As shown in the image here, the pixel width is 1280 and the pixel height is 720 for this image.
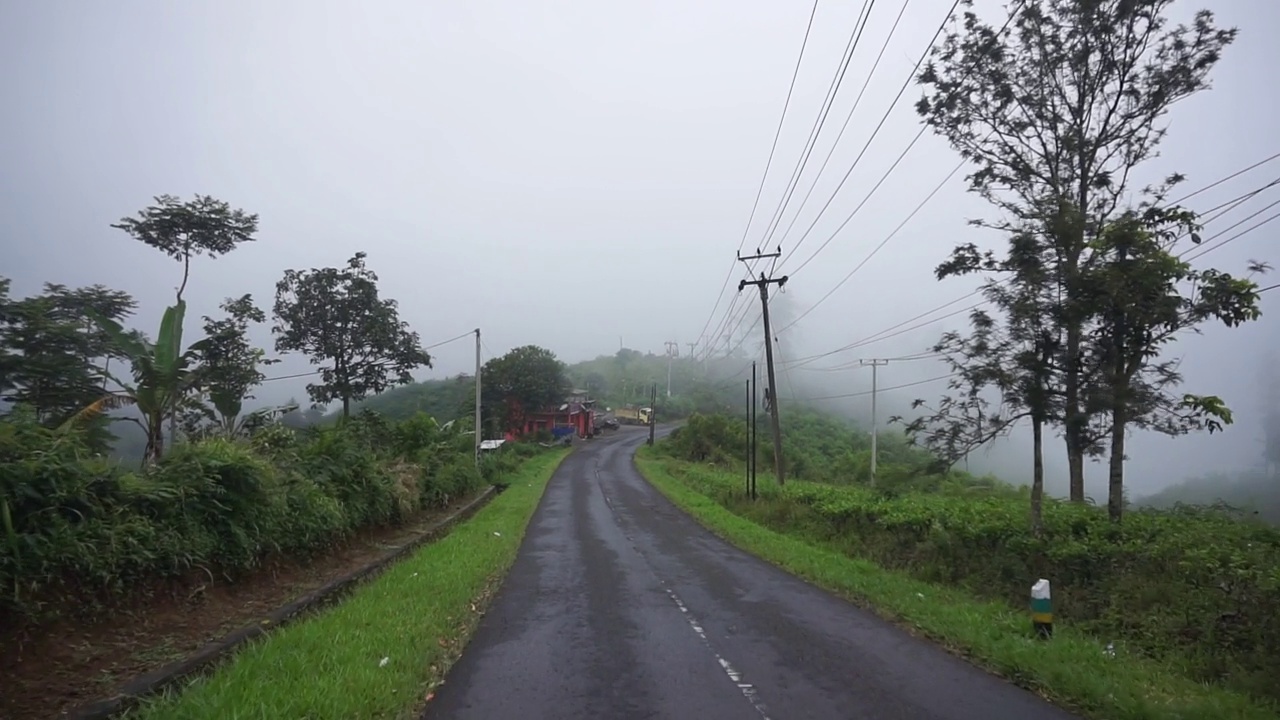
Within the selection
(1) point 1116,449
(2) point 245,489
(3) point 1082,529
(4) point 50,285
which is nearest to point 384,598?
(2) point 245,489

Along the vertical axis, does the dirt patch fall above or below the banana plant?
below

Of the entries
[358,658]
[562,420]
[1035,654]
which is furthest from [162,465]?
[562,420]

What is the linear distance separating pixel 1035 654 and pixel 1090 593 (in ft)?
9.95

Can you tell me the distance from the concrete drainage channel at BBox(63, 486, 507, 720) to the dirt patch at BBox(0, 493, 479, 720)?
10 cm

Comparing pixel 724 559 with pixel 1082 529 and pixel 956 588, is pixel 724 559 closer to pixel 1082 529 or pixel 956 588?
pixel 956 588

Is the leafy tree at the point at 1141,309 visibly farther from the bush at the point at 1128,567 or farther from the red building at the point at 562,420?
the red building at the point at 562,420

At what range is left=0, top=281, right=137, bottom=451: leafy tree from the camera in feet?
40.5

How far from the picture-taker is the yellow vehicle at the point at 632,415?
105 metres

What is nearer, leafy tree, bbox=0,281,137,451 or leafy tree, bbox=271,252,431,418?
leafy tree, bbox=0,281,137,451

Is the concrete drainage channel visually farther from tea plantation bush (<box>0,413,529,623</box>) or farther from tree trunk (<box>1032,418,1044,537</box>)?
tree trunk (<box>1032,418,1044,537</box>)

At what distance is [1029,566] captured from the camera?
11594 mm

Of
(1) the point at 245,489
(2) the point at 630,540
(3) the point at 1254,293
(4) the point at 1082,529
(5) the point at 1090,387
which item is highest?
(3) the point at 1254,293

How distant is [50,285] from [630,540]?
39.9 feet

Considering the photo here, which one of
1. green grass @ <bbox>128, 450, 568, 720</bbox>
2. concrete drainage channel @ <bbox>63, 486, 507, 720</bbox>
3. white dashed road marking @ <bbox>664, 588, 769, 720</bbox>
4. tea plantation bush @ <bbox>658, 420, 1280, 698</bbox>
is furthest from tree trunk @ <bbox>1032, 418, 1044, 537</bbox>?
concrete drainage channel @ <bbox>63, 486, 507, 720</bbox>
